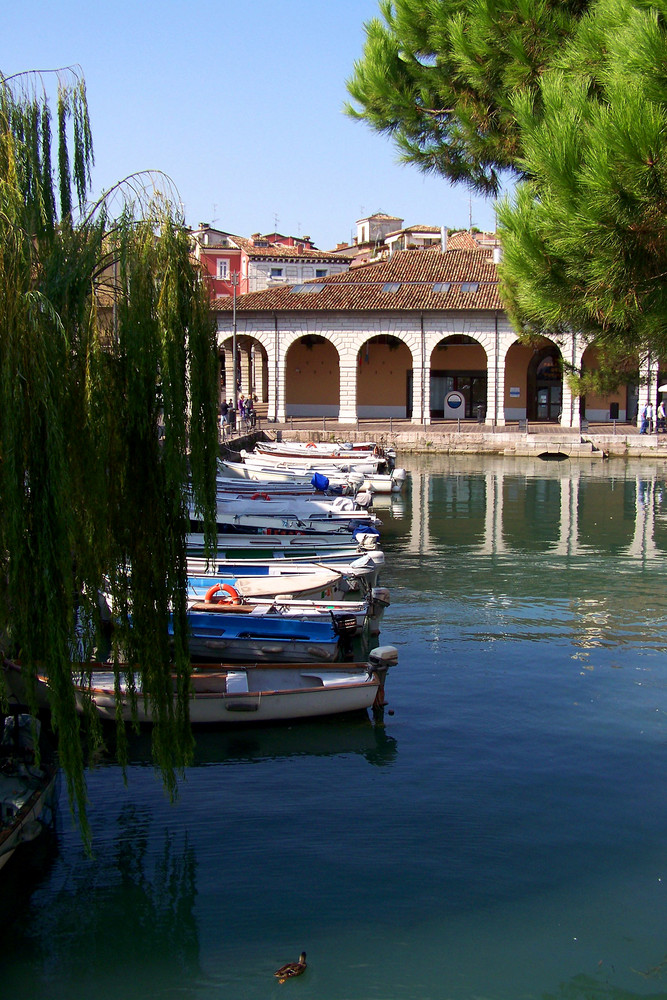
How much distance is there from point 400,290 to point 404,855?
3905 centimetres

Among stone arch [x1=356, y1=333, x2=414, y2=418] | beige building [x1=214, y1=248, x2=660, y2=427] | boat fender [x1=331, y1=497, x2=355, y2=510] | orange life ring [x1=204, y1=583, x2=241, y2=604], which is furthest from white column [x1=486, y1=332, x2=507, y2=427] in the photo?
orange life ring [x1=204, y1=583, x2=241, y2=604]

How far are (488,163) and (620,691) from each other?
6322mm

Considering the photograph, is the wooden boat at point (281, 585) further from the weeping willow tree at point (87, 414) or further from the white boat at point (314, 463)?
the white boat at point (314, 463)

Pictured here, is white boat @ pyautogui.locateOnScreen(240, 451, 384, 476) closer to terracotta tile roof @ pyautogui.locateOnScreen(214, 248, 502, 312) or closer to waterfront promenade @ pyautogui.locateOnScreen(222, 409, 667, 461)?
waterfront promenade @ pyautogui.locateOnScreen(222, 409, 667, 461)

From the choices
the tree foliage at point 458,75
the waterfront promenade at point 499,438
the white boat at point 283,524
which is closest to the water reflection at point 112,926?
the tree foliage at point 458,75

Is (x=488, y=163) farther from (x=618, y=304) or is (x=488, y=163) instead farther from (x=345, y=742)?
(x=345, y=742)

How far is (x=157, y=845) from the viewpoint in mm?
8086

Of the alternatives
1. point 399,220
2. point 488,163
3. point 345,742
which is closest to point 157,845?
point 345,742

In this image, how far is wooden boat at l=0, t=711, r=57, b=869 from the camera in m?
7.05

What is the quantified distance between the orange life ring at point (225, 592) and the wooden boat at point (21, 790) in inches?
186

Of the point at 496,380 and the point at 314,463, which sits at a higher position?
the point at 496,380

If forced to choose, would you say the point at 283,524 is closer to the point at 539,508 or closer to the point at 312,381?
the point at 539,508

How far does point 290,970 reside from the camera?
6.43 metres

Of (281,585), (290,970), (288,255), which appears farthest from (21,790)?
(288,255)
